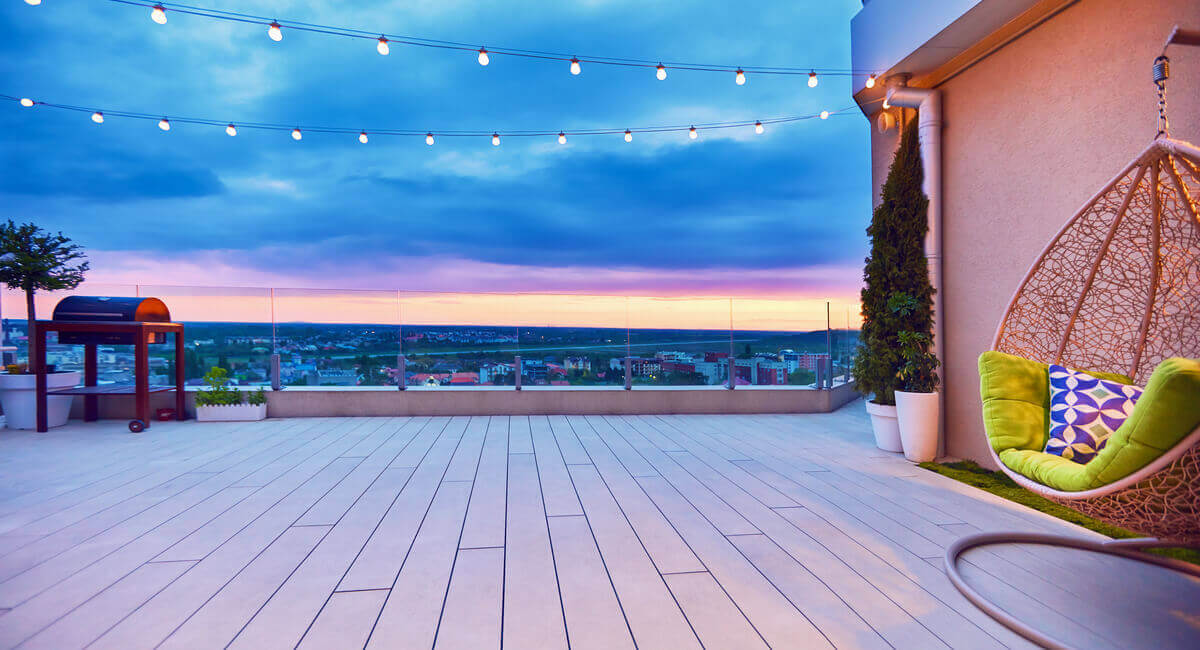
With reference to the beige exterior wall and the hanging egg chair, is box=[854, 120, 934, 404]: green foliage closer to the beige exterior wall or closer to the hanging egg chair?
the beige exterior wall

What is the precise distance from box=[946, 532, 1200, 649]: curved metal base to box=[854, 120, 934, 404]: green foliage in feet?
6.21

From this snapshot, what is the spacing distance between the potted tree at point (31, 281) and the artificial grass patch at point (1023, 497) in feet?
25.4

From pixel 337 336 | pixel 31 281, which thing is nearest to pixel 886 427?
pixel 337 336

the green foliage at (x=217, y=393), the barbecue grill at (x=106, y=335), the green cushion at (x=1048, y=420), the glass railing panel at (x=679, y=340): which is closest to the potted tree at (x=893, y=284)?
the green cushion at (x=1048, y=420)

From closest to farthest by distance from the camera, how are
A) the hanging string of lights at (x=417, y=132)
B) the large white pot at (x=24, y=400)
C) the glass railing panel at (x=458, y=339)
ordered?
the large white pot at (x=24, y=400)
the hanging string of lights at (x=417, y=132)
the glass railing panel at (x=458, y=339)

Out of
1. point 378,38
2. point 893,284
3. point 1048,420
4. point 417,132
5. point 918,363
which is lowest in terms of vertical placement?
point 1048,420

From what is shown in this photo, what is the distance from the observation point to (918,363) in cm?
392

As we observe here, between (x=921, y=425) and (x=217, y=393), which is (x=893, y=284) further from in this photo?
(x=217, y=393)

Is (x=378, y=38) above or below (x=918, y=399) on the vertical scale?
above

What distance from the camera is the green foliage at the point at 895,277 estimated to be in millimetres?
4086

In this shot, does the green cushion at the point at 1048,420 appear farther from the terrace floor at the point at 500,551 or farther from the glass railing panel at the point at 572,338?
the glass railing panel at the point at 572,338

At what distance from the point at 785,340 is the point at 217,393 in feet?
20.8

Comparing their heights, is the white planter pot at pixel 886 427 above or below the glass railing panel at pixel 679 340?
below

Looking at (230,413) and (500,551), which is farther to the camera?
(230,413)
